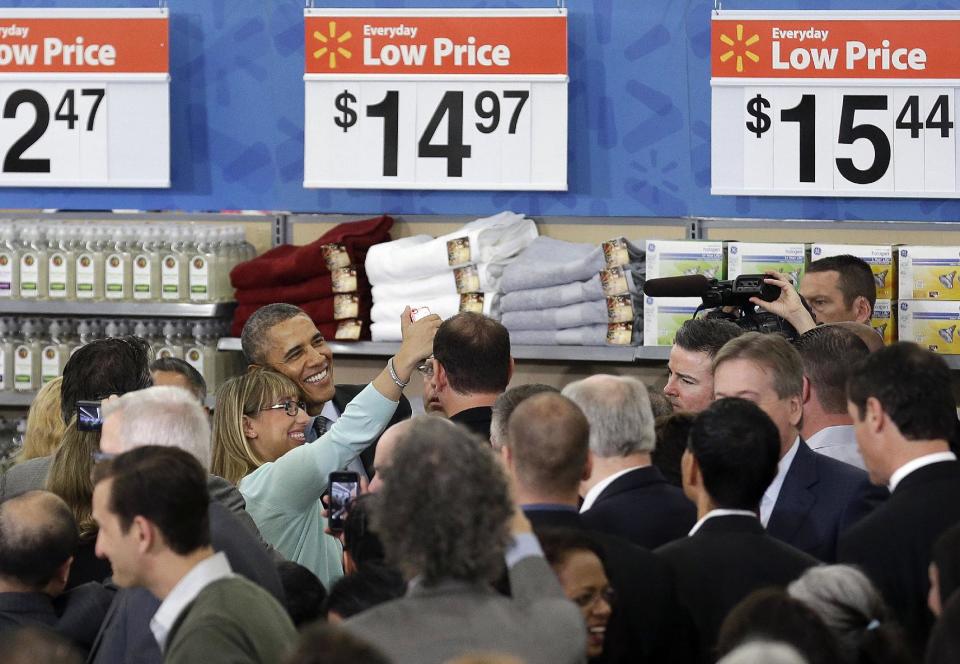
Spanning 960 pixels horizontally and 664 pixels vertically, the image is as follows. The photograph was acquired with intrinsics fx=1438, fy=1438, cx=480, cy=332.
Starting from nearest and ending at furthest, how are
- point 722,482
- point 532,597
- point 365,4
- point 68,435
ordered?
point 532,597, point 722,482, point 68,435, point 365,4

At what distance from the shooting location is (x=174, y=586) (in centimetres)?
246

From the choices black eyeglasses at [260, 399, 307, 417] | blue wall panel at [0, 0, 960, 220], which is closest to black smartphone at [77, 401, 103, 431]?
black eyeglasses at [260, 399, 307, 417]

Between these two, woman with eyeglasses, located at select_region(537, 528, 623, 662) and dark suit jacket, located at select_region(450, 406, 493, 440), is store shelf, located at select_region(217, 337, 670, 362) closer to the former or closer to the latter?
dark suit jacket, located at select_region(450, 406, 493, 440)

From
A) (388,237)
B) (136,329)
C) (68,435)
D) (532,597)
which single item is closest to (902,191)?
(388,237)

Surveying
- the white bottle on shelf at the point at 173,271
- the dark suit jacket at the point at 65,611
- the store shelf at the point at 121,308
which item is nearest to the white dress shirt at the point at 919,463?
the dark suit jacket at the point at 65,611

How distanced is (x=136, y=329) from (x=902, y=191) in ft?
10.3

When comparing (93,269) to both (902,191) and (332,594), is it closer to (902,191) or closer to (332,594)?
(902,191)

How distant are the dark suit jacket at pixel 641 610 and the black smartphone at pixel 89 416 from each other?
121cm

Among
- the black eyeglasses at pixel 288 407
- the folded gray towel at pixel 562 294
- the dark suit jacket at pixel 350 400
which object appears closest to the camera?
the black eyeglasses at pixel 288 407

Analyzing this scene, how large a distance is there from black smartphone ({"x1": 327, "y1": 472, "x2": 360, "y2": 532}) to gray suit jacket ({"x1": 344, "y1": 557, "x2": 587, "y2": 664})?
846mm

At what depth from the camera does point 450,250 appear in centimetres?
557

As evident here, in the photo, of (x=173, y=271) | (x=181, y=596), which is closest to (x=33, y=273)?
(x=173, y=271)

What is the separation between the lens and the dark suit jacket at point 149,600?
8.79ft

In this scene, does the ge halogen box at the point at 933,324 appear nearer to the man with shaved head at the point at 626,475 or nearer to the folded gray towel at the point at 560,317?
the folded gray towel at the point at 560,317
